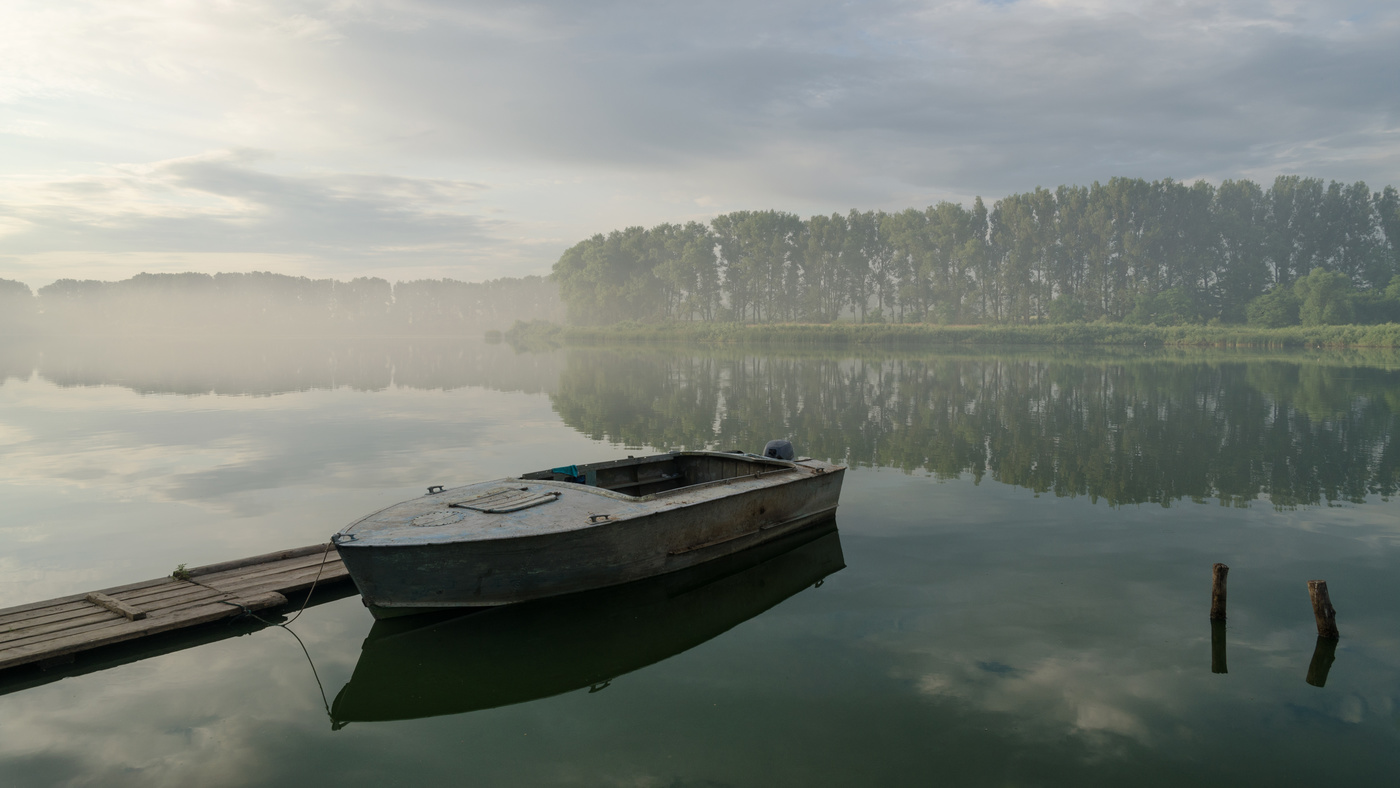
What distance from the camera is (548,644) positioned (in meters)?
7.14

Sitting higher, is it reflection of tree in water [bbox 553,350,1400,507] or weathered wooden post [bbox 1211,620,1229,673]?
reflection of tree in water [bbox 553,350,1400,507]

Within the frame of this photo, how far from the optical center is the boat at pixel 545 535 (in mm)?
7125

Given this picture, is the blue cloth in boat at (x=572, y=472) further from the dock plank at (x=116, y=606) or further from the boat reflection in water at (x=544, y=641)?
the dock plank at (x=116, y=606)

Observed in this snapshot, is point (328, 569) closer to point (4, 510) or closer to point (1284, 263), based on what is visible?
point (4, 510)

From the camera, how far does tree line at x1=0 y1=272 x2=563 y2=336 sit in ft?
585

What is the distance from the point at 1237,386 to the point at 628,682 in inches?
1327

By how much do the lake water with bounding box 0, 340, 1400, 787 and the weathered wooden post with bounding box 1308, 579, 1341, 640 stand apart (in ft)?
0.63

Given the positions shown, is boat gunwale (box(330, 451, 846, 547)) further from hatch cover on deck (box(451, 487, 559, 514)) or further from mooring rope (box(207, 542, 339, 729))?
mooring rope (box(207, 542, 339, 729))

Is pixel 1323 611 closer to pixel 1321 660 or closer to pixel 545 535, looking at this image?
pixel 1321 660

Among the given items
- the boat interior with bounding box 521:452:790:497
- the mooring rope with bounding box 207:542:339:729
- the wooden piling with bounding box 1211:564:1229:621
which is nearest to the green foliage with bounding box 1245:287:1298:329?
the boat interior with bounding box 521:452:790:497

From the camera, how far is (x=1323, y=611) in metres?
7.02

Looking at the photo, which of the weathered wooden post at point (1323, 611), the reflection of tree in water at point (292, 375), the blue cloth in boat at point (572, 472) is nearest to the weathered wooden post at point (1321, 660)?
the weathered wooden post at point (1323, 611)

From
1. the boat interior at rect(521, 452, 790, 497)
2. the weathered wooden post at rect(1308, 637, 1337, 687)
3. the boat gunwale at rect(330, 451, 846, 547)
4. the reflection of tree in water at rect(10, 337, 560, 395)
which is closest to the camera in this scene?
the weathered wooden post at rect(1308, 637, 1337, 687)

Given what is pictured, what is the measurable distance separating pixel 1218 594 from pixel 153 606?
10644mm
